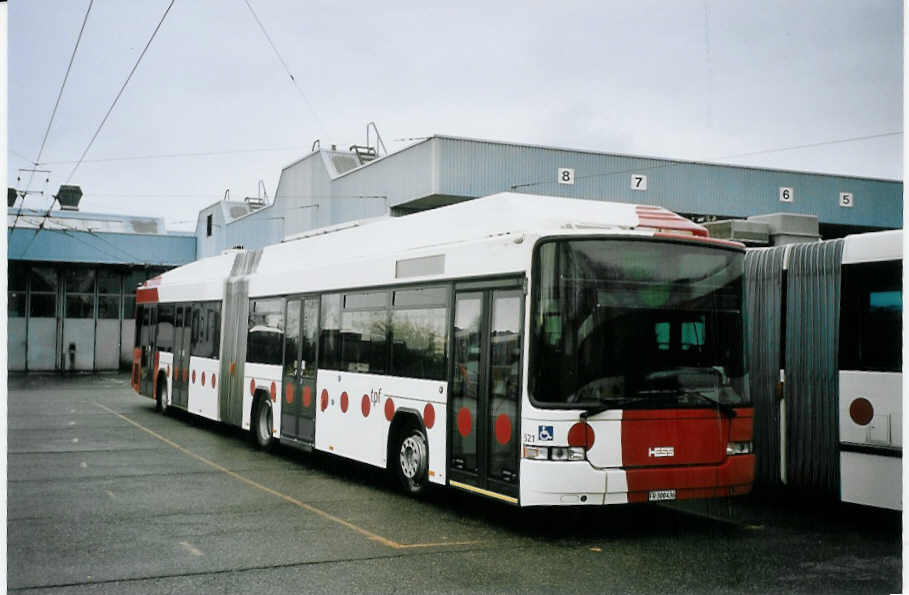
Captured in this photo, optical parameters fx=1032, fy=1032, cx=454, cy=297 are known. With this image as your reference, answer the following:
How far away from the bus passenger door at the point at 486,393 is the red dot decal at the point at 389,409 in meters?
1.38

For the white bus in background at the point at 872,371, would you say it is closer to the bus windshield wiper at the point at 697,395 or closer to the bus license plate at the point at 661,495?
the bus windshield wiper at the point at 697,395

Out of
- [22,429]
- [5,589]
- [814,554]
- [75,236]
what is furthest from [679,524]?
A: [75,236]

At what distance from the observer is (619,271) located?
8.61m

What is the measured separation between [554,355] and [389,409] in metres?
3.19

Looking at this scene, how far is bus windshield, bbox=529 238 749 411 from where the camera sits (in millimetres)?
8430

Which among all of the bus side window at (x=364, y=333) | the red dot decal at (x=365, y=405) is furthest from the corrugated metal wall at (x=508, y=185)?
the red dot decal at (x=365, y=405)

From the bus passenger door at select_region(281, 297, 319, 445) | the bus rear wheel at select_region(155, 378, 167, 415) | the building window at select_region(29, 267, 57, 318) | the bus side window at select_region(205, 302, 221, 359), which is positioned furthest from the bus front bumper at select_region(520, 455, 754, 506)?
the building window at select_region(29, 267, 57, 318)

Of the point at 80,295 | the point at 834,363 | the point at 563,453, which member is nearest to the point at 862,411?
the point at 834,363

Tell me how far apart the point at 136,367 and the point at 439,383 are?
607 inches

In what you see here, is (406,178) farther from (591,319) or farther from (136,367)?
(591,319)

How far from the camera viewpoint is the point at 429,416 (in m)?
10.2

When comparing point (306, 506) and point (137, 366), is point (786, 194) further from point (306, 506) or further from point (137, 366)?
point (306, 506)

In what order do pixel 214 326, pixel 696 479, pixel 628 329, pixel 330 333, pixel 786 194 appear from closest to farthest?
pixel 628 329
pixel 696 479
pixel 330 333
pixel 214 326
pixel 786 194

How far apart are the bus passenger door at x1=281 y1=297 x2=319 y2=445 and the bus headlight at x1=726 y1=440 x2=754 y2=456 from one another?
6000 mm
